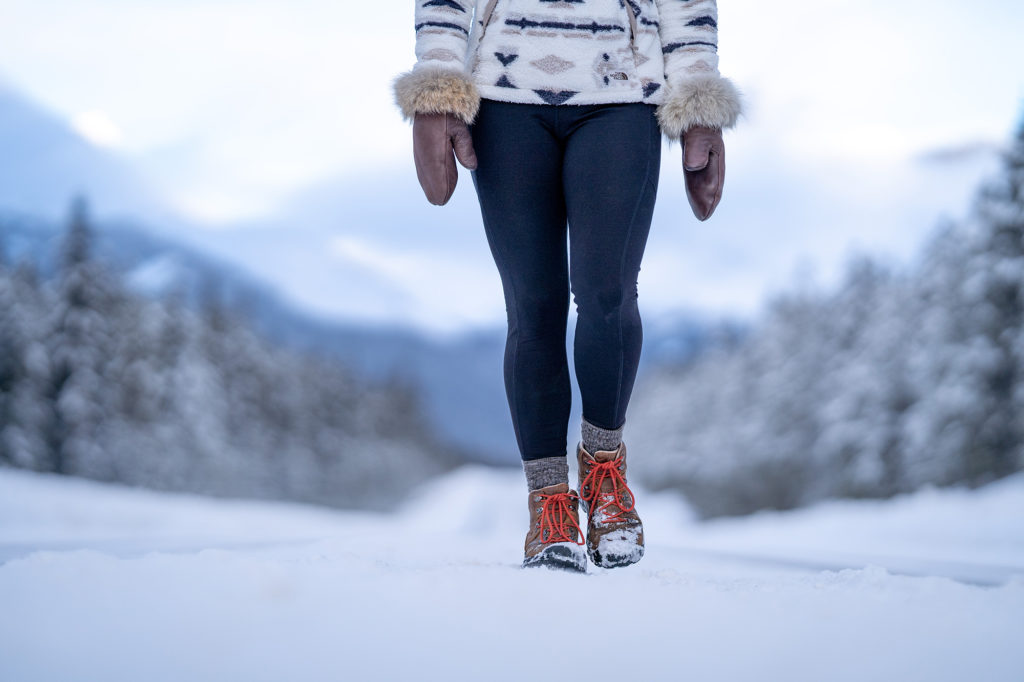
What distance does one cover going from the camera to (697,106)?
2.71m

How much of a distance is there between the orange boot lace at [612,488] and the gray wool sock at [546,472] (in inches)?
3.7

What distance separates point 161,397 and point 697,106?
23.3m

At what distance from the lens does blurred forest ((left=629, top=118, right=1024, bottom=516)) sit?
16.2 meters

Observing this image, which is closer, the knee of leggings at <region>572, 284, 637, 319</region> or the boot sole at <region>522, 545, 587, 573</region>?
the boot sole at <region>522, 545, 587, 573</region>

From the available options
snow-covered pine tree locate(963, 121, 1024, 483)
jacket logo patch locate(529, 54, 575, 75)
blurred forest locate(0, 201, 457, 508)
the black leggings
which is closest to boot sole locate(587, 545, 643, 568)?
the black leggings

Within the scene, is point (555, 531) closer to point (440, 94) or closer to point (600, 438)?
point (600, 438)

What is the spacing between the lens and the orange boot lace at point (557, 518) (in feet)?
8.82

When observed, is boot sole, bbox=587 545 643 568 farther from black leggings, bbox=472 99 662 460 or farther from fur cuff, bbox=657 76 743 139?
fur cuff, bbox=657 76 743 139

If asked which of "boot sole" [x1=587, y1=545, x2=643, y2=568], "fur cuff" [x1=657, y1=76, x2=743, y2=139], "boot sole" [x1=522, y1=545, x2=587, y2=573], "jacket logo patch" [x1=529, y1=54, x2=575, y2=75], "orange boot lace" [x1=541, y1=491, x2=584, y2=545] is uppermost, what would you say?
"jacket logo patch" [x1=529, y1=54, x2=575, y2=75]

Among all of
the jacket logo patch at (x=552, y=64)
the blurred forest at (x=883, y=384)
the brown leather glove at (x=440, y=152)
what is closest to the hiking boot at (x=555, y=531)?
the brown leather glove at (x=440, y=152)

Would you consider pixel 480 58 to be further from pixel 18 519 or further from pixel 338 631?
pixel 18 519

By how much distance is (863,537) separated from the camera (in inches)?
271

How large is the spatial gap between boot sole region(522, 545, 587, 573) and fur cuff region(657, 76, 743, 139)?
55.2 inches

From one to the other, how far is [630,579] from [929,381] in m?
17.6
